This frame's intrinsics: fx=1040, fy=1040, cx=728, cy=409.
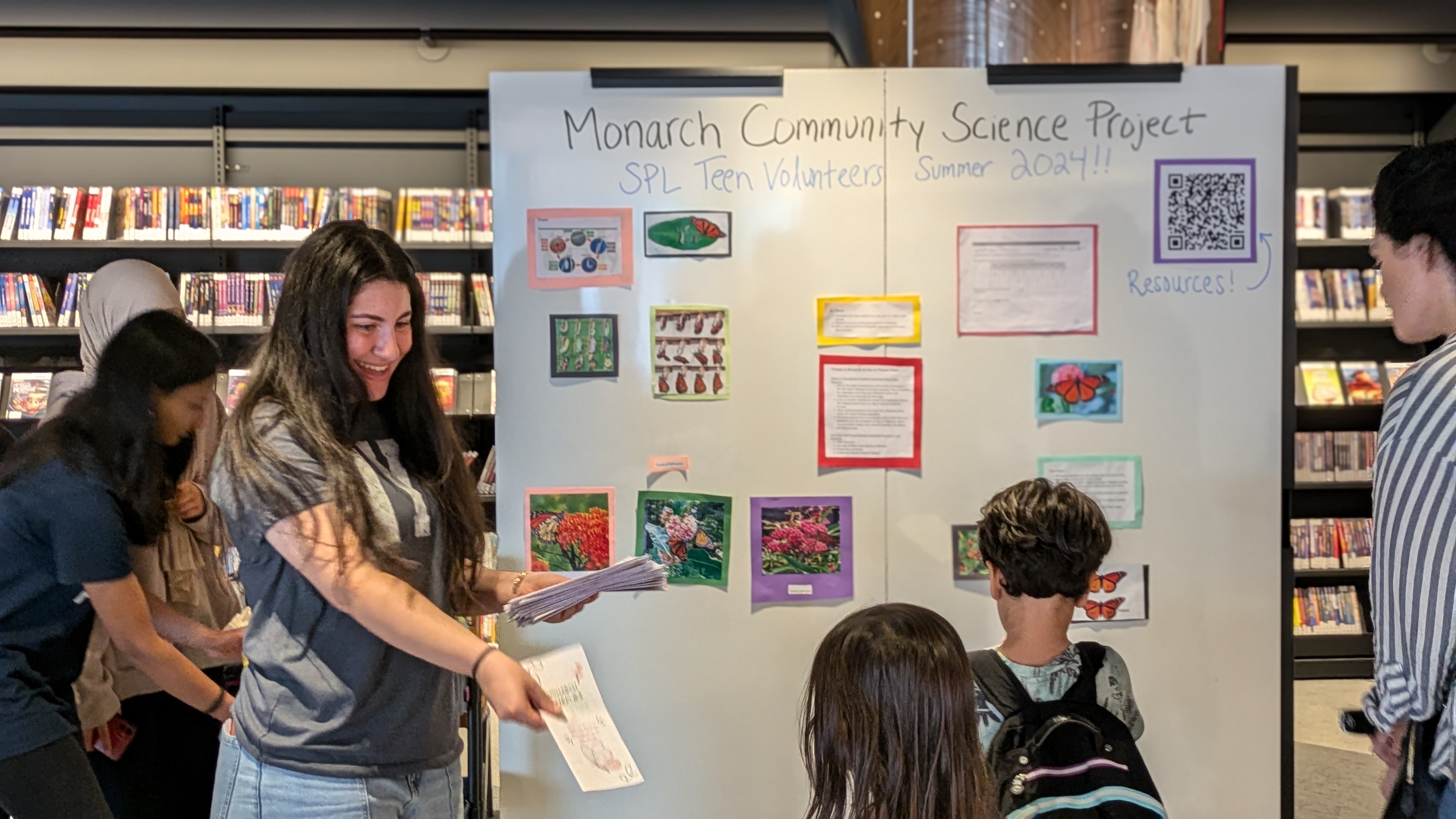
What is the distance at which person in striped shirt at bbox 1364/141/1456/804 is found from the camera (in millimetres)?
1397

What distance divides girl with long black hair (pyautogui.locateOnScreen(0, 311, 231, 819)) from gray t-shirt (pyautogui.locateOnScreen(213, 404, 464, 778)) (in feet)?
1.05

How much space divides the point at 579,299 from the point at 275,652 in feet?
3.94

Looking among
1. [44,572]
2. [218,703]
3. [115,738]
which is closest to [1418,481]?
[218,703]

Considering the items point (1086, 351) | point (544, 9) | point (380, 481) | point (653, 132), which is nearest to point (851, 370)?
point (1086, 351)

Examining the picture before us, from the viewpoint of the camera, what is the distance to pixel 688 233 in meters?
2.37

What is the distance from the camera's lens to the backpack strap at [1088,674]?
1498mm

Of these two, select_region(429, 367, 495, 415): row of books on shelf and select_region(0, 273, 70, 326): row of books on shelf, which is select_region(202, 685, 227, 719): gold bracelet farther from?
select_region(0, 273, 70, 326): row of books on shelf

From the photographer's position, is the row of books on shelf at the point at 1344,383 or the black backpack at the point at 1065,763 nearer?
the black backpack at the point at 1065,763

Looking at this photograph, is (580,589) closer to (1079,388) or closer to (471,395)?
(1079,388)

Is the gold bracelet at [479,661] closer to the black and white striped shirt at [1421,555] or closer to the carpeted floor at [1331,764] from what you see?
the black and white striped shirt at [1421,555]

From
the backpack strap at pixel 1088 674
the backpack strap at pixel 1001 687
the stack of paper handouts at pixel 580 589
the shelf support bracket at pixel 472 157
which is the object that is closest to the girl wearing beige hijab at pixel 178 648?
the stack of paper handouts at pixel 580 589

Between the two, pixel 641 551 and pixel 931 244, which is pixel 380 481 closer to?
pixel 641 551

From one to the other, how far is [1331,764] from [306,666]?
3694 millimetres

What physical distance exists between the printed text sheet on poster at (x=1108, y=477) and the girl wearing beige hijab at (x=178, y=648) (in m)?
1.77
